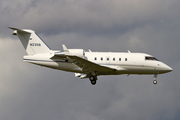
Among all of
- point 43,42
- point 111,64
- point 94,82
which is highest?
point 43,42

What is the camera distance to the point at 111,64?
4016 centimetres

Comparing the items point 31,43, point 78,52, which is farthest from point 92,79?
point 31,43

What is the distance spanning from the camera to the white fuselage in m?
40.2

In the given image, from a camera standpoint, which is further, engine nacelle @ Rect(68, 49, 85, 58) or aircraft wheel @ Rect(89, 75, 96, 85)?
aircraft wheel @ Rect(89, 75, 96, 85)

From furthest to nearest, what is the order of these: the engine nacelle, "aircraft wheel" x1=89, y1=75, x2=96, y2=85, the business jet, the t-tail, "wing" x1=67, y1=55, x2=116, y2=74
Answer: the t-tail < "aircraft wheel" x1=89, y1=75, x2=96, y2=85 < the business jet < the engine nacelle < "wing" x1=67, y1=55, x2=116, y2=74

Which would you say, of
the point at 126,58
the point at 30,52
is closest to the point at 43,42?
the point at 30,52

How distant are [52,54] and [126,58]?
10070 millimetres

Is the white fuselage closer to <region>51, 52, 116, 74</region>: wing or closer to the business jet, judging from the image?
the business jet

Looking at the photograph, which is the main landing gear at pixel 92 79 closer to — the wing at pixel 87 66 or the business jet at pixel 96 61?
the business jet at pixel 96 61

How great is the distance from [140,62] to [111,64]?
157 inches

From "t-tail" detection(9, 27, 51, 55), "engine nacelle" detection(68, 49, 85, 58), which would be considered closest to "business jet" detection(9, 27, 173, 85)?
"t-tail" detection(9, 27, 51, 55)

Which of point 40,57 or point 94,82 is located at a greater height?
point 40,57

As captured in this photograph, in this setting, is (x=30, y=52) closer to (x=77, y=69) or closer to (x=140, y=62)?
(x=77, y=69)

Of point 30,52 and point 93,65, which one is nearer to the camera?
point 93,65
